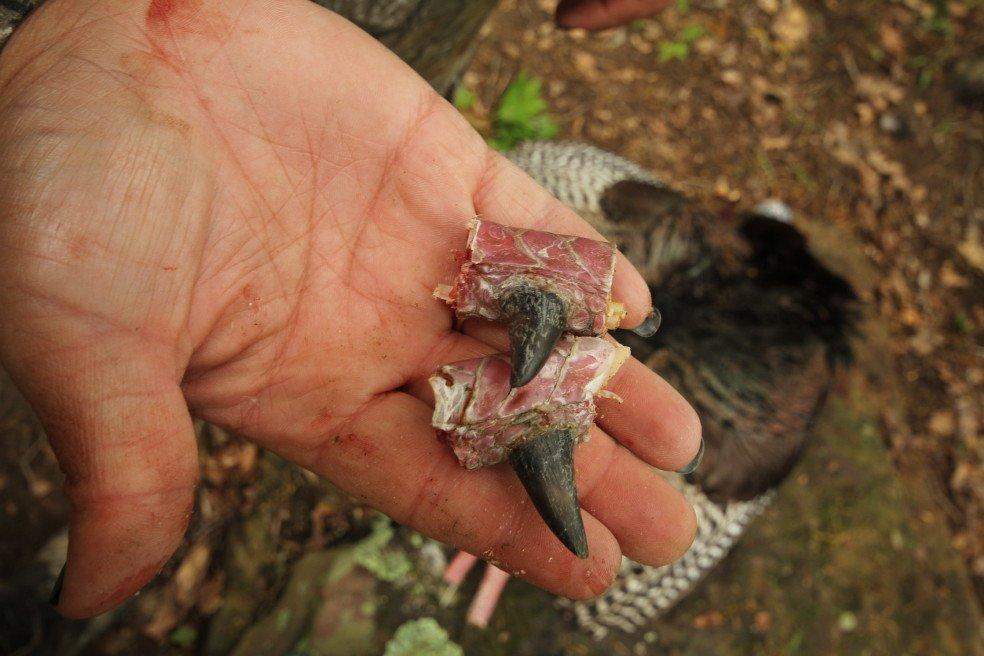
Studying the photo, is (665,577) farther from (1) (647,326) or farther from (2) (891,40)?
(2) (891,40)

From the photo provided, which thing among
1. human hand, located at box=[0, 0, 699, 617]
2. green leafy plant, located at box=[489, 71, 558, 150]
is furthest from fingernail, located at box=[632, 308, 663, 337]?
green leafy plant, located at box=[489, 71, 558, 150]

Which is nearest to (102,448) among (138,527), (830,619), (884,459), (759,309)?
(138,527)

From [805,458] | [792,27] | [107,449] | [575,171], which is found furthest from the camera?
[792,27]

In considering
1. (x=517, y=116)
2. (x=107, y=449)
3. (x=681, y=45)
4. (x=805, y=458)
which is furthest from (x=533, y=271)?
(x=681, y=45)

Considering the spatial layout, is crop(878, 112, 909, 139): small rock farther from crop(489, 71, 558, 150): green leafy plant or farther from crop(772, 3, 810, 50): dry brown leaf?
crop(489, 71, 558, 150): green leafy plant

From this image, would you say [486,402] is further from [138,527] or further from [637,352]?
[637,352]
